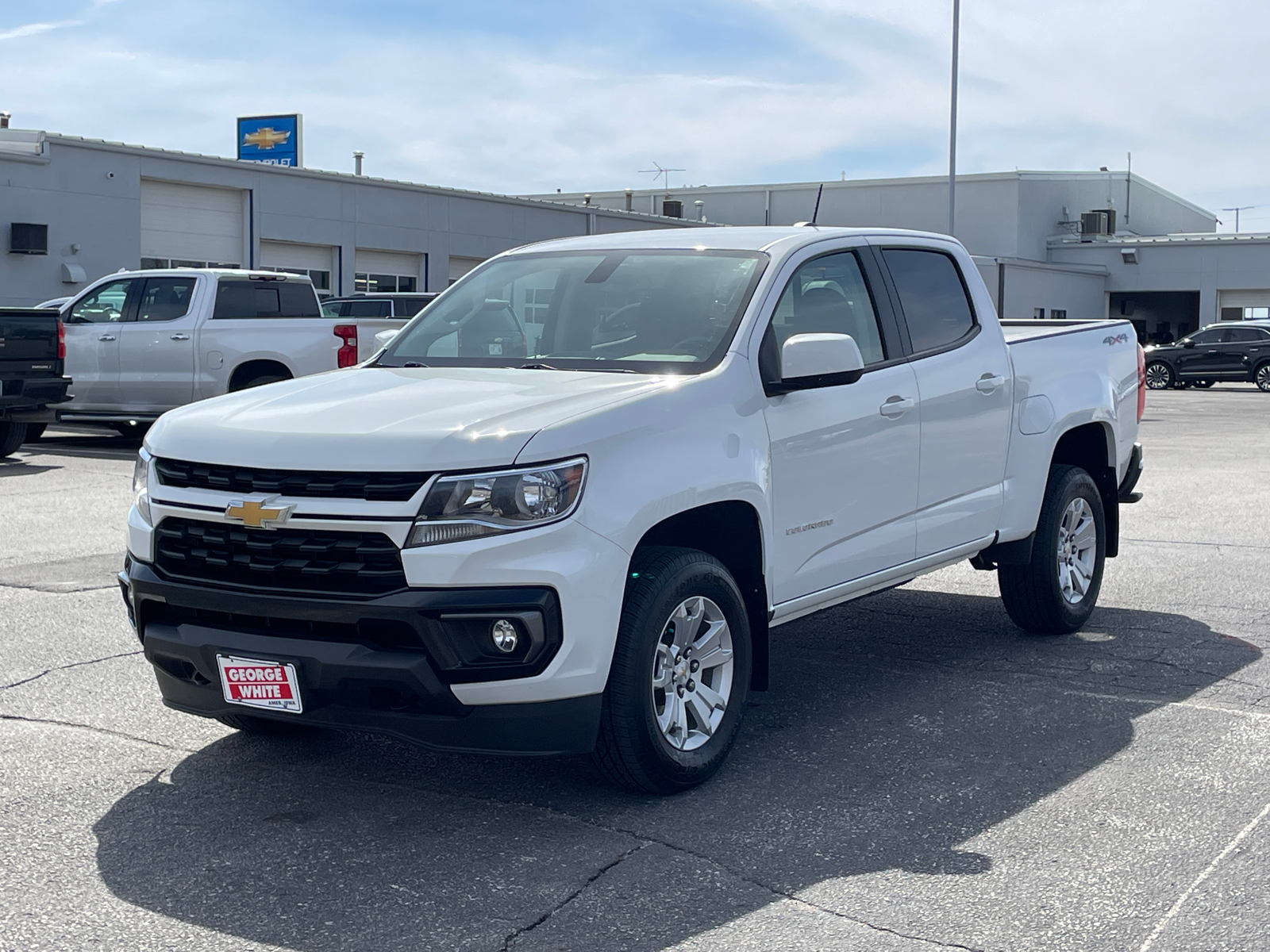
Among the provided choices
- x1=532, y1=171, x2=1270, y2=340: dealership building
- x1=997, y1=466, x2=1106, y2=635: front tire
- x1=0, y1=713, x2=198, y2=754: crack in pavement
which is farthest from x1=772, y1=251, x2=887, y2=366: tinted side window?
x1=532, y1=171, x2=1270, y2=340: dealership building

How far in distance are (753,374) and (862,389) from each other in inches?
28.0

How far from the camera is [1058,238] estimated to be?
58.2 meters

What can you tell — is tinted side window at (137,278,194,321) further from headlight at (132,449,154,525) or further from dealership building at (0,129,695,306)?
headlight at (132,449,154,525)

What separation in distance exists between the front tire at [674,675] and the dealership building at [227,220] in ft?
80.6

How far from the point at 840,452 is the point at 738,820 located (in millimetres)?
1562

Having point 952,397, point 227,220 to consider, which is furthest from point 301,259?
point 952,397

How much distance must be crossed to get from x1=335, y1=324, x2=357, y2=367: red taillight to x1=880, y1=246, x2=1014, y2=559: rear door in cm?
1034

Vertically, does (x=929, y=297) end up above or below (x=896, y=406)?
above

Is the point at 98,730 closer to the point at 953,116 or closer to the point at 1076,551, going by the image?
the point at 1076,551

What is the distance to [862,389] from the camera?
5.70m

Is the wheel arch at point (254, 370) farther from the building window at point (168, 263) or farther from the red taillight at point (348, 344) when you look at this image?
the building window at point (168, 263)

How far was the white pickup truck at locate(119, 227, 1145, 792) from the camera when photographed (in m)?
4.21

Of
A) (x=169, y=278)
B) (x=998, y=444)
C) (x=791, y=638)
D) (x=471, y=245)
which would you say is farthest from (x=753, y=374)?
(x=471, y=245)

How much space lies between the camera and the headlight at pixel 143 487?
471 cm
